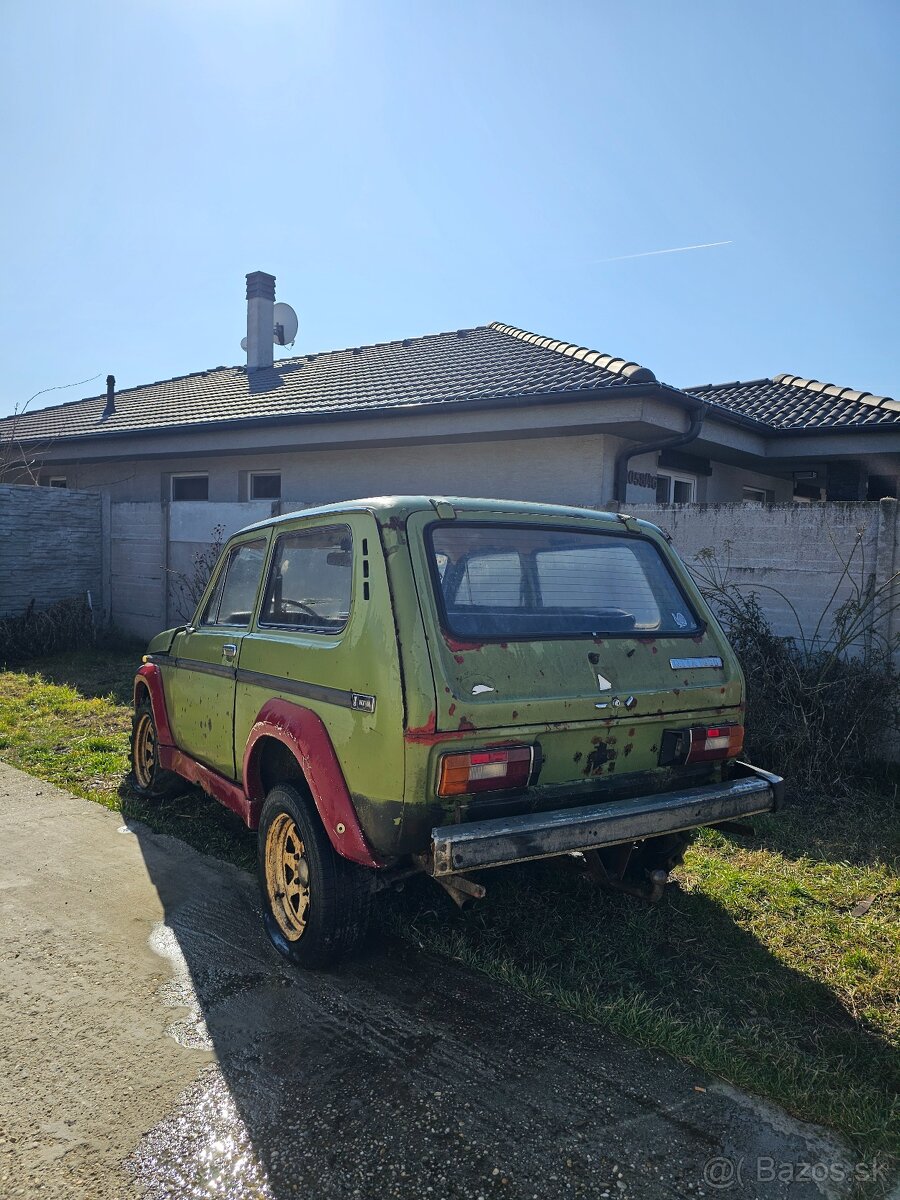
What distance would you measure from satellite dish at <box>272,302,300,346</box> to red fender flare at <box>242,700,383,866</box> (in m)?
14.9

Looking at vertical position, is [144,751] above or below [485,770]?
below

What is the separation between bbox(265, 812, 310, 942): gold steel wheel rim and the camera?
11.7 ft

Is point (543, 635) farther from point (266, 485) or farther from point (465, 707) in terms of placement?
point (266, 485)

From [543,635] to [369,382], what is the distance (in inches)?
388

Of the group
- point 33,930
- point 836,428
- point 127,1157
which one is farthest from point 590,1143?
point 836,428

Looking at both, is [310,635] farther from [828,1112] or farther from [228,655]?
[828,1112]

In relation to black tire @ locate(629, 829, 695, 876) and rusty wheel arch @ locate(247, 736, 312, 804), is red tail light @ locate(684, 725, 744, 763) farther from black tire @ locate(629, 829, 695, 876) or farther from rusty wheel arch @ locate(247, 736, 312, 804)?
rusty wheel arch @ locate(247, 736, 312, 804)

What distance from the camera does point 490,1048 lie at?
2.99 m

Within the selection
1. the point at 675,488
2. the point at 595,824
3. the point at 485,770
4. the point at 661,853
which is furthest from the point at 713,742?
the point at 675,488

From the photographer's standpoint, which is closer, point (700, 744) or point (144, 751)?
point (700, 744)

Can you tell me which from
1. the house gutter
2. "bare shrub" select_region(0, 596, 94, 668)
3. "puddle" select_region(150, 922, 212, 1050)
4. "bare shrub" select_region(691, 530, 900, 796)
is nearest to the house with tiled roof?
the house gutter

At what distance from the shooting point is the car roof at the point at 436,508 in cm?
337

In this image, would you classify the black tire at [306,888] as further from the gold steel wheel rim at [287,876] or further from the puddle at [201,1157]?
the puddle at [201,1157]

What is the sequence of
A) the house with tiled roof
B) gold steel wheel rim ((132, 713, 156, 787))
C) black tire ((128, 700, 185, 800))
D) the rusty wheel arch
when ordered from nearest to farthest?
1. the rusty wheel arch
2. black tire ((128, 700, 185, 800))
3. gold steel wheel rim ((132, 713, 156, 787))
4. the house with tiled roof
